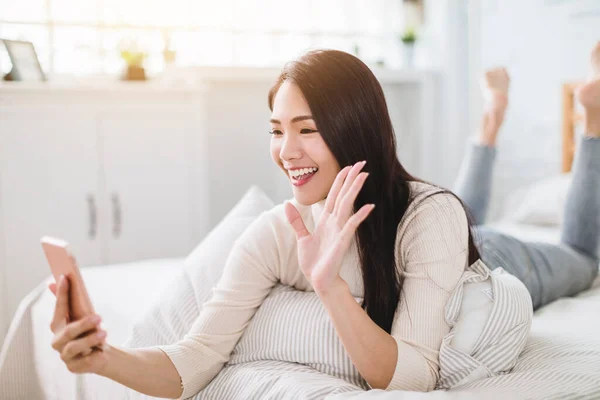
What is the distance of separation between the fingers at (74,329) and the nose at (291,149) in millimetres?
434

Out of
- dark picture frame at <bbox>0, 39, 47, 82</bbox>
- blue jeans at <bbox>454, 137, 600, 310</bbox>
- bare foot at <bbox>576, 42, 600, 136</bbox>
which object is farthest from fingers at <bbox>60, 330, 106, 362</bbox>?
dark picture frame at <bbox>0, 39, 47, 82</bbox>

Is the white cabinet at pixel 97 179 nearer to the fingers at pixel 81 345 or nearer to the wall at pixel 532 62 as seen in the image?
the wall at pixel 532 62

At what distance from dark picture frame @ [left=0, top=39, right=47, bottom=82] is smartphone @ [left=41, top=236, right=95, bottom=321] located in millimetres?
2111

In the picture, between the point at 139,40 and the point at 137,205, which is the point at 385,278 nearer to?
the point at 137,205

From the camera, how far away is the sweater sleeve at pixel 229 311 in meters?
1.23

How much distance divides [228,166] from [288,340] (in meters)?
2.30

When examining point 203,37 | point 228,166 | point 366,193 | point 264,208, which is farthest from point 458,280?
point 203,37

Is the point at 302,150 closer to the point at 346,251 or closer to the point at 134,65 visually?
the point at 346,251

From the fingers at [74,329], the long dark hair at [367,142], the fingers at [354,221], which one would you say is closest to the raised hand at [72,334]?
the fingers at [74,329]

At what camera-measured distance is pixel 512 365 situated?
118 cm

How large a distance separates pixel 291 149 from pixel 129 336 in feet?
2.00

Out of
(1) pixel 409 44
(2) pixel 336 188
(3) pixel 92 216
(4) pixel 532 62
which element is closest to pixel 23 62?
(3) pixel 92 216

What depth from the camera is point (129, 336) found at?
4.93 feet

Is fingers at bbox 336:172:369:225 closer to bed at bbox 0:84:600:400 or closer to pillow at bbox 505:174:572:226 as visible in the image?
bed at bbox 0:84:600:400
